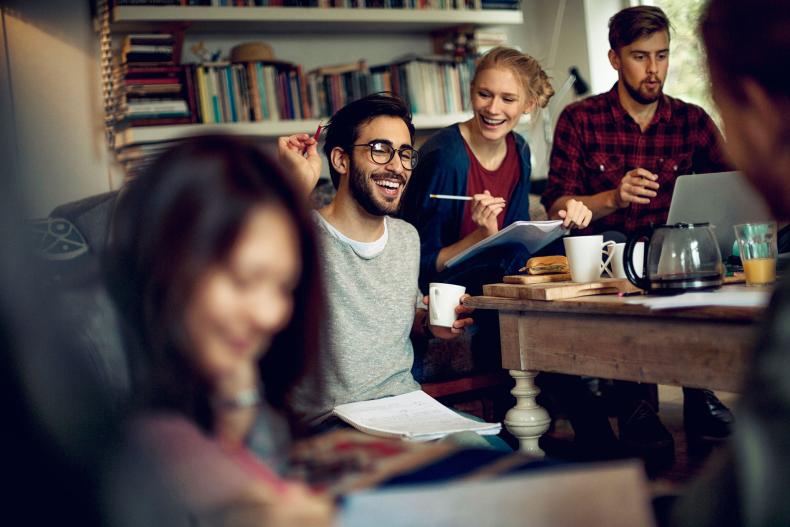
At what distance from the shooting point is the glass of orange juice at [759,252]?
1726 millimetres

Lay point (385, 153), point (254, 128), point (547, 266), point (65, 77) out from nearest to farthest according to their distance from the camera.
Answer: point (547, 266)
point (385, 153)
point (65, 77)
point (254, 128)

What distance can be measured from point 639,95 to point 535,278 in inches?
56.3

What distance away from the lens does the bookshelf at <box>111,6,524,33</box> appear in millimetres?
3896

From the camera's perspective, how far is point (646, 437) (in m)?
2.90

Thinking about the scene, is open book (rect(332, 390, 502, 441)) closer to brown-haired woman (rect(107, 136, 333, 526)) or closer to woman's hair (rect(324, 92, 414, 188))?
woman's hair (rect(324, 92, 414, 188))

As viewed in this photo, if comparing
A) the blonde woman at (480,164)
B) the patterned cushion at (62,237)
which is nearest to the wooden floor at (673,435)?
the blonde woman at (480,164)

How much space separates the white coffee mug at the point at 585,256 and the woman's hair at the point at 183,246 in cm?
115

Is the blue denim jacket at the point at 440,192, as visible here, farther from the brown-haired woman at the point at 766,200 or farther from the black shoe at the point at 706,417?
the brown-haired woman at the point at 766,200

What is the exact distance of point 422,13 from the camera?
4.54 m

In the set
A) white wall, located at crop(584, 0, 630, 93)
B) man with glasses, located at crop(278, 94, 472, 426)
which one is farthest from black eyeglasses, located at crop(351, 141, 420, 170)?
white wall, located at crop(584, 0, 630, 93)

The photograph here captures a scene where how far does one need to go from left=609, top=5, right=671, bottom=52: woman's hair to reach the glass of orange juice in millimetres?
1505

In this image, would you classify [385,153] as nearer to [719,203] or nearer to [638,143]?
[719,203]

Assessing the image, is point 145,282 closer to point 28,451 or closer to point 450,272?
point 28,451

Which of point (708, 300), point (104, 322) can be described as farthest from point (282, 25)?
point (104, 322)
